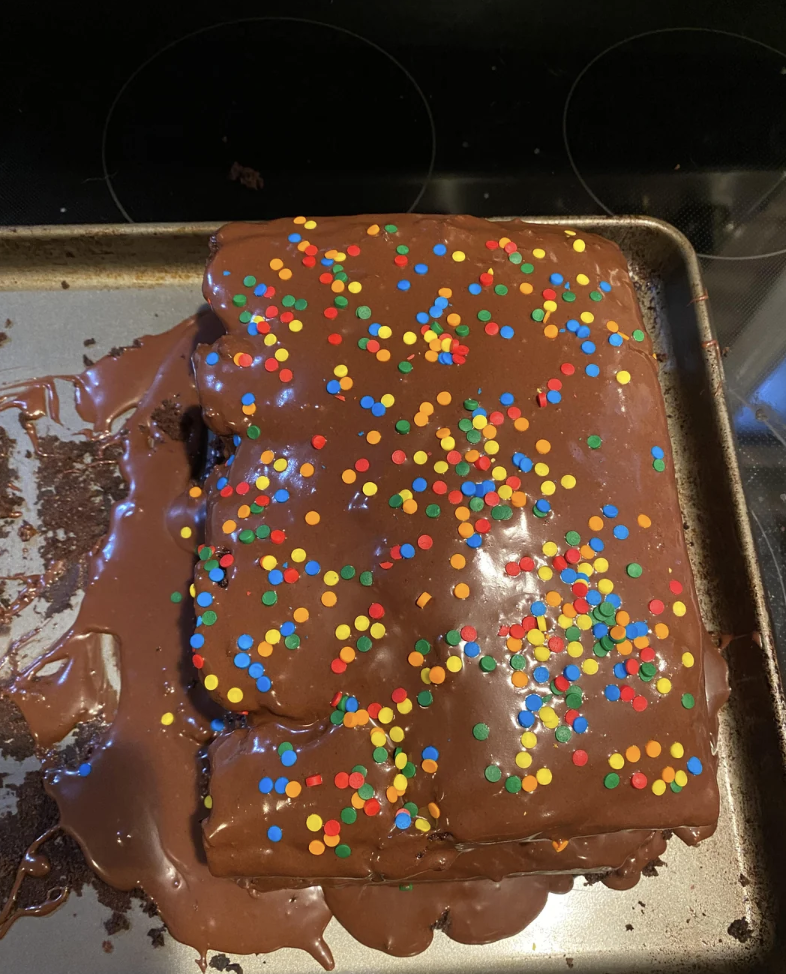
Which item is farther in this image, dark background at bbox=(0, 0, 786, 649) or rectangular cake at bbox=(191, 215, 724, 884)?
dark background at bbox=(0, 0, 786, 649)

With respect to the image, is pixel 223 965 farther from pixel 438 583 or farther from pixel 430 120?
pixel 430 120

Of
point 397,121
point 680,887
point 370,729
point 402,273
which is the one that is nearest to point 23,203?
point 397,121

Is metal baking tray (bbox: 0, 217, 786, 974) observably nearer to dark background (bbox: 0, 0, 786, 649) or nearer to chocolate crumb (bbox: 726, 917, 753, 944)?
chocolate crumb (bbox: 726, 917, 753, 944)

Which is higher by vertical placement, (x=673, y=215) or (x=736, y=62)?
(x=736, y=62)

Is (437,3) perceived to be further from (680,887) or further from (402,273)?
(680,887)

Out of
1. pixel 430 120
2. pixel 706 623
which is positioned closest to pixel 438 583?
pixel 706 623

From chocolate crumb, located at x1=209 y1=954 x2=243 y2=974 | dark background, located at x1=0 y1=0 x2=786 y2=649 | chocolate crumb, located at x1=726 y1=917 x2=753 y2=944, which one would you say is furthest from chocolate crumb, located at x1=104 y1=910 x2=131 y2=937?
dark background, located at x1=0 y1=0 x2=786 y2=649

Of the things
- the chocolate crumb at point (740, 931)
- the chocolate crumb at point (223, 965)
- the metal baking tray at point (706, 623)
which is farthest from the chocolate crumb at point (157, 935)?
the chocolate crumb at point (740, 931)
